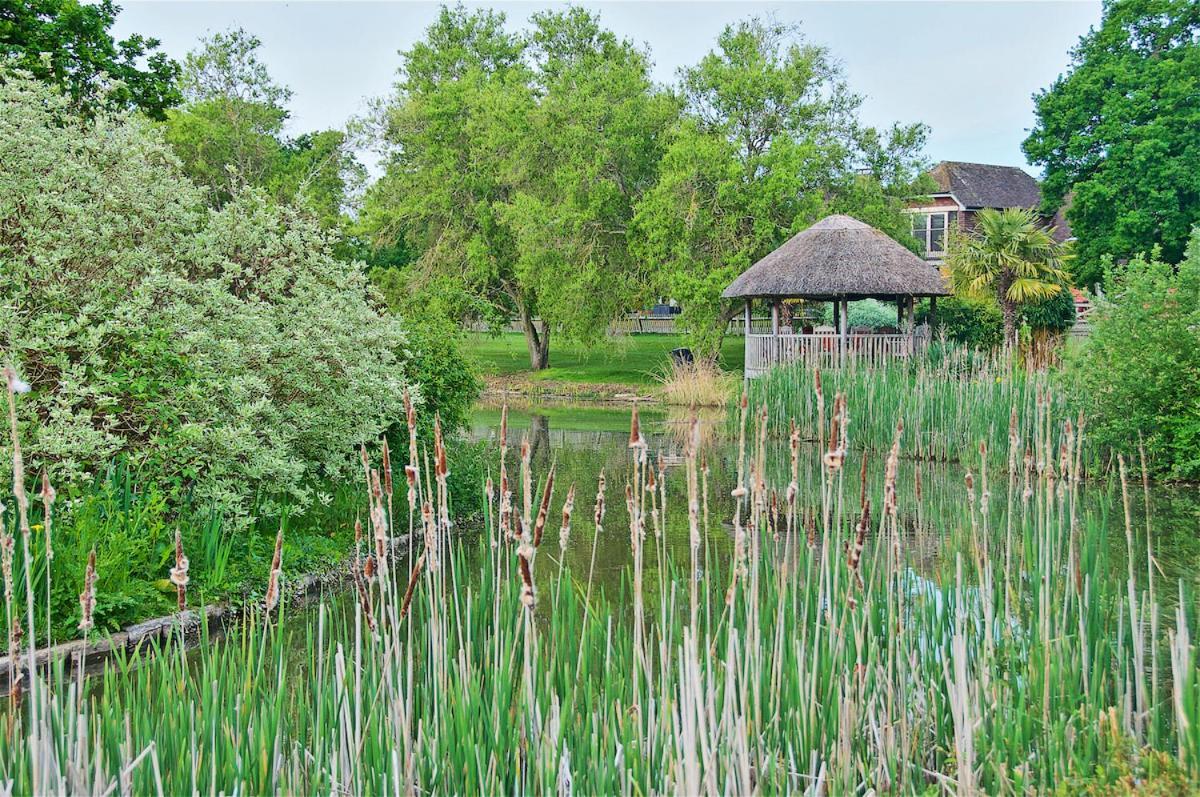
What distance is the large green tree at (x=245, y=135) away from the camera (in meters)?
31.6

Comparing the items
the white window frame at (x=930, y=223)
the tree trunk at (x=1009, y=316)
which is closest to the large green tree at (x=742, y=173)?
the tree trunk at (x=1009, y=316)

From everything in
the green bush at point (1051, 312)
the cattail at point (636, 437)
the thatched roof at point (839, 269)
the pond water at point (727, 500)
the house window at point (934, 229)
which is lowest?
the pond water at point (727, 500)

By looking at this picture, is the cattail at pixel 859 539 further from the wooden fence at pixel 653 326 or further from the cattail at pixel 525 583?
the wooden fence at pixel 653 326

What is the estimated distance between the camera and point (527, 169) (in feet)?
90.1

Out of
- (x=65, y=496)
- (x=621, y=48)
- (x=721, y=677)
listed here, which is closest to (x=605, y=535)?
(x=65, y=496)

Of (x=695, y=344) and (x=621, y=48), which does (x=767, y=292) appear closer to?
(x=695, y=344)

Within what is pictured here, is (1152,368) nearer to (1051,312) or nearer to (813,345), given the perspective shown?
(813,345)

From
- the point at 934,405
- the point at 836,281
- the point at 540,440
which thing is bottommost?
the point at 540,440

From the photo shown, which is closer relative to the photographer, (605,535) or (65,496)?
(65,496)

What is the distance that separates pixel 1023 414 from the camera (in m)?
11.5

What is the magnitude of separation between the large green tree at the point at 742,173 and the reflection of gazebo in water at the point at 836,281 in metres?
2.12

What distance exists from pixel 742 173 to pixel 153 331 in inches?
753

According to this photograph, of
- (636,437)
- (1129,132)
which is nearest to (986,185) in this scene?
(1129,132)

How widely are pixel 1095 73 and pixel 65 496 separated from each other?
30.8 metres
